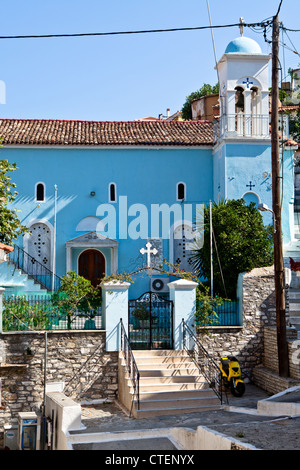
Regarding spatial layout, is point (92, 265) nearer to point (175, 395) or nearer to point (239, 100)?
point (239, 100)

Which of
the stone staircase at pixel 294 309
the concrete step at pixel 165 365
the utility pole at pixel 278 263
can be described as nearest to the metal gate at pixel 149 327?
the concrete step at pixel 165 365

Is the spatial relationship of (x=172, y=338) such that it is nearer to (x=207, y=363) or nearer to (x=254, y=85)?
(x=207, y=363)

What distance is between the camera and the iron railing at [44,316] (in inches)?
679

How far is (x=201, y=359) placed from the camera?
17828 millimetres

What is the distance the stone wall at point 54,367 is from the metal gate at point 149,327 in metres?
0.88

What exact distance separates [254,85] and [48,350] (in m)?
14.4

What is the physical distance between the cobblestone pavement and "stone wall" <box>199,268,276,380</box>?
38.1 inches

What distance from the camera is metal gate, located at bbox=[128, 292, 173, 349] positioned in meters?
17.8

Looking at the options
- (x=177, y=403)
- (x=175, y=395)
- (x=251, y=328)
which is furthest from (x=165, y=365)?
(x=251, y=328)

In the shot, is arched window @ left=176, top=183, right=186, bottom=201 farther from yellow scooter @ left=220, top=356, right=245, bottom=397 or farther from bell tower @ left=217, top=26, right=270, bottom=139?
yellow scooter @ left=220, top=356, right=245, bottom=397

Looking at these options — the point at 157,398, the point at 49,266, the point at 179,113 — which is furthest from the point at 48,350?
the point at 179,113

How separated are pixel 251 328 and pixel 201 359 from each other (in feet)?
6.69

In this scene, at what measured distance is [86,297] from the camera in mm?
18234

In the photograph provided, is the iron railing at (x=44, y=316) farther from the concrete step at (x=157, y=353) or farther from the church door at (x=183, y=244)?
the church door at (x=183, y=244)
